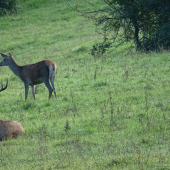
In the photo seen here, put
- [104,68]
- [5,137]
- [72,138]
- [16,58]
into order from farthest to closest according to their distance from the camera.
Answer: [16,58], [104,68], [5,137], [72,138]

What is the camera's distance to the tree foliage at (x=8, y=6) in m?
33.4

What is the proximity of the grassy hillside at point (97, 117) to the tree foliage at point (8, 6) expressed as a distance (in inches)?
634

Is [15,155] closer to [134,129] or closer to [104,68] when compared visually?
[134,129]

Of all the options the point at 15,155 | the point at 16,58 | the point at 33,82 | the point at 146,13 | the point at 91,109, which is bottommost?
the point at 15,155

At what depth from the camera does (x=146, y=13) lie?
17.9 m

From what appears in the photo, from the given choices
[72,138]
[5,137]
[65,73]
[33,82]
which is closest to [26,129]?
[5,137]

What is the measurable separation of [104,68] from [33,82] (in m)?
3.20

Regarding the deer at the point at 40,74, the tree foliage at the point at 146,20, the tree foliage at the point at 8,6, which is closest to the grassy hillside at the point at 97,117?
the deer at the point at 40,74

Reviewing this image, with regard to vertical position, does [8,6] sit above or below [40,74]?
above

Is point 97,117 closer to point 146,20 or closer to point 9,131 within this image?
point 9,131

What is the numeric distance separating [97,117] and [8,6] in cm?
2696

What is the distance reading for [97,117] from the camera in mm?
9062

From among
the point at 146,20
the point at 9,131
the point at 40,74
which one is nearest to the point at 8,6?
the point at 146,20

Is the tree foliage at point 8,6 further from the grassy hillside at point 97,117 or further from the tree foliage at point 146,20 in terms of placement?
the tree foliage at point 146,20
